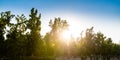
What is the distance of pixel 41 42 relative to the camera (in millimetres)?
44469

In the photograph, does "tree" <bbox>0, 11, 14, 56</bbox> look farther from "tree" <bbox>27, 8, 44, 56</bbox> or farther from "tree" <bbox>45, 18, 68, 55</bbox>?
"tree" <bbox>45, 18, 68, 55</bbox>

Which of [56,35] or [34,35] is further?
[56,35]

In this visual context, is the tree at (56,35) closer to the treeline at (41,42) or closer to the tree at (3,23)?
the treeline at (41,42)

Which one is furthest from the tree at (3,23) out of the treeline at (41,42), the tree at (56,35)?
the tree at (56,35)

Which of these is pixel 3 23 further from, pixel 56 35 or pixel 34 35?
pixel 56 35

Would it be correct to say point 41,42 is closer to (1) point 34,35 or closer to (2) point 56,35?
(1) point 34,35

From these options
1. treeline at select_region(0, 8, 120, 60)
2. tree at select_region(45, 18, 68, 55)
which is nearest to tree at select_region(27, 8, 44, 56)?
treeline at select_region(0, 8, 120, 60)

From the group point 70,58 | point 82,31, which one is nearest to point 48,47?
point 70,58

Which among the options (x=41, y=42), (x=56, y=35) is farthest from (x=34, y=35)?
(x=56, y=35)

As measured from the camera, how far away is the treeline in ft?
125

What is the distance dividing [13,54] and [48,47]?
14611 mm

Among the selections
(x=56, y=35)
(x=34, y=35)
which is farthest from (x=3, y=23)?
(x=56, y=35)

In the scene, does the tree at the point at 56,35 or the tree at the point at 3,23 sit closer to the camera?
the tree at the point at 3,23

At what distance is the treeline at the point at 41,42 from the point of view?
38.0 metres
